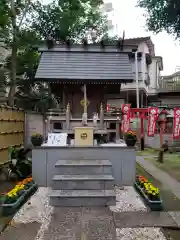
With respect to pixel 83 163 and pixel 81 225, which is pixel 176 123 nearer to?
pixel 83 163

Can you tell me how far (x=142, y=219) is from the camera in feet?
Answer: 17.0

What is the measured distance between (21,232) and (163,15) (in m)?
10.5

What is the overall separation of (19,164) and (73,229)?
15.7ft

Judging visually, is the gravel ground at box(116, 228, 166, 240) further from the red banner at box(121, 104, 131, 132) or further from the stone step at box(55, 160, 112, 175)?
the red banner at box(121, 104, 131, 132)

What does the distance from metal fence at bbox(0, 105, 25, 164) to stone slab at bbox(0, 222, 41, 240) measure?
211 inches

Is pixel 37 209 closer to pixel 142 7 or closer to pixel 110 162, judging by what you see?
pixel 110 162

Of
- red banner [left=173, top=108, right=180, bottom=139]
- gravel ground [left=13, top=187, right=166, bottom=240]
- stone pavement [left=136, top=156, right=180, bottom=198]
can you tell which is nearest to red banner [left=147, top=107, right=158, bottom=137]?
red banner [left=173, top=108, right=180, bottom=139]

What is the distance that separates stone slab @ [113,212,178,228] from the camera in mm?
4863

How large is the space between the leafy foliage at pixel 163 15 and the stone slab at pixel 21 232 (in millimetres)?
7475

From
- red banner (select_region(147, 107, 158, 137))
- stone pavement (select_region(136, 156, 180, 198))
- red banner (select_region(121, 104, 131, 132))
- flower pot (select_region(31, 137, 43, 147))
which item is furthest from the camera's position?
red banner (select_region(121, 104, 131, 132))

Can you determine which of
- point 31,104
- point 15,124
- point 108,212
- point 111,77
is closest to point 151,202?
point 108,212

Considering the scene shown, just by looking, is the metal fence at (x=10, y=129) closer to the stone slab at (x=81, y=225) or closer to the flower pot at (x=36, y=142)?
the flower pot at (x=36, y=142)

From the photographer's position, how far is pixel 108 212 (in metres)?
5.61

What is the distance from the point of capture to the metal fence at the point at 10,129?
34.3 feet
